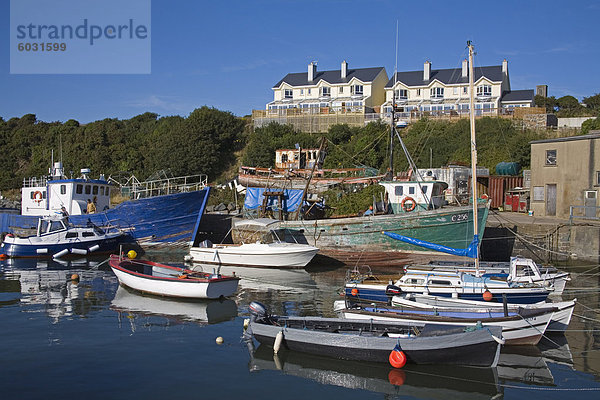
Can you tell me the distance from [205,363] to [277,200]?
20358mm

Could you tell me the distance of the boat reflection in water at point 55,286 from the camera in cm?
1750

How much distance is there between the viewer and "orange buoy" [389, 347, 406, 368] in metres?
11.6

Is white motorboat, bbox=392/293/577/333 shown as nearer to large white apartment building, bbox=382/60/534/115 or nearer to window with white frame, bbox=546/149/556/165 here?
window with white frame, bbox=546/149/556/165

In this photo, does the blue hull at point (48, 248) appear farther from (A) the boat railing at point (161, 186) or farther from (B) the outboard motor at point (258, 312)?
(B) the outboard motor at point (258, 312)

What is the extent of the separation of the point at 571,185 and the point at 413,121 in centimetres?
2397

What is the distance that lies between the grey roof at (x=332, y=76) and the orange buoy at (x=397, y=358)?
50277 mm

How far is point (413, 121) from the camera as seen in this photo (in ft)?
168

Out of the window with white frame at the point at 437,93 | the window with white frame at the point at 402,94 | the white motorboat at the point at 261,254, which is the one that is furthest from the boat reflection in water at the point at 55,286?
the window with white frame at the point at 437,93

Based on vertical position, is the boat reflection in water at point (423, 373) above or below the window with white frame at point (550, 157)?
below

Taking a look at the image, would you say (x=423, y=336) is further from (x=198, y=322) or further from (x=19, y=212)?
(x=19, y=212)

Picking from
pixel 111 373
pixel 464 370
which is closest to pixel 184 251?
pixel 111 373

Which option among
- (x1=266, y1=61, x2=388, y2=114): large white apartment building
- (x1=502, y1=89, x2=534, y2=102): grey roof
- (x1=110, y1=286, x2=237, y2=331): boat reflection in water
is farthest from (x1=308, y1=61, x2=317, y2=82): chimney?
(x1=110, y1=286, x2=237, y2=331): boat reflection in water

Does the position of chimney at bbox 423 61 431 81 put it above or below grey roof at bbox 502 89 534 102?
above

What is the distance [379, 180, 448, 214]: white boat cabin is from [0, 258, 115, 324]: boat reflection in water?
14.6 metres
